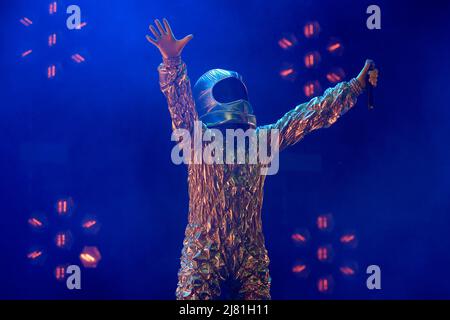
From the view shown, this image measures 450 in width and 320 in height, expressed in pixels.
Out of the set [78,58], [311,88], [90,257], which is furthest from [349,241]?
[78,58]

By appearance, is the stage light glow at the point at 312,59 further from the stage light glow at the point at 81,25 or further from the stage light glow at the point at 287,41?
the stage light glow at the point at 81,25

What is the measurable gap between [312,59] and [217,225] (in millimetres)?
1728

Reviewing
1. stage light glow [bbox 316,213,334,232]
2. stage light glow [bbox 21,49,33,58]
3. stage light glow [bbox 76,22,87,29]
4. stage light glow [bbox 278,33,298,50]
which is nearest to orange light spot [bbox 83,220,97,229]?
stage light glow [bbox 21,49,33,58]

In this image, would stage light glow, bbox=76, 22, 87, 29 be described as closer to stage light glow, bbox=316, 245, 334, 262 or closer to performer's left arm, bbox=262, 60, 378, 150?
performer's left arm, bbox=262, 60, 378, 150

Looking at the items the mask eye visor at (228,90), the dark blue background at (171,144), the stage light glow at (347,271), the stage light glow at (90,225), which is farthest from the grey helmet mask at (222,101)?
the stage light glow at (347,271)

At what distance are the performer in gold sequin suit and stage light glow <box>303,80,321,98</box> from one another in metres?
1.15

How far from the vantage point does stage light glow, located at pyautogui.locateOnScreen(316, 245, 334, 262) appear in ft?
12.9

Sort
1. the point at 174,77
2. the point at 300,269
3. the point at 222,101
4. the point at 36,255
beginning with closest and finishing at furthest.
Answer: the point at 174,77 → the point at 222,101 → the point at 36,255 → the point at 300,269

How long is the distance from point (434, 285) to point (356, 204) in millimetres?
807

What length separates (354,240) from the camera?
13.0ft

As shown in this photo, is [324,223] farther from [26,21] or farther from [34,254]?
[26,21]

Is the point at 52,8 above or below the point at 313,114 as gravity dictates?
above

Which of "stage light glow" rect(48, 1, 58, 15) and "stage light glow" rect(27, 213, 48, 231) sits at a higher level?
"stage light glow" rect(48, 1, 58, 15)

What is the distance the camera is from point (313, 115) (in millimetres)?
3066
